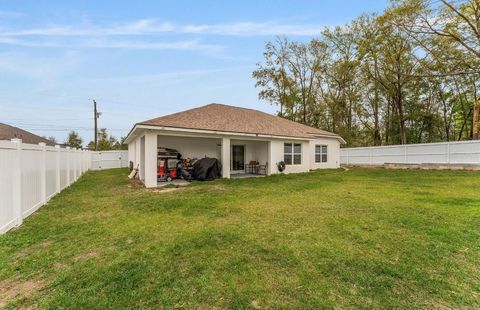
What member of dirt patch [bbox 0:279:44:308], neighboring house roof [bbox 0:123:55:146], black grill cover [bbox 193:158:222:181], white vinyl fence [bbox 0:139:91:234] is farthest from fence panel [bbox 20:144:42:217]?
neighboring house roof [bbox 0:123:55:146]

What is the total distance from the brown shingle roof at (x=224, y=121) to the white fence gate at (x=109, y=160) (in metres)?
11.4

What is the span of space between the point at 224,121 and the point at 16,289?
11497 millimetres

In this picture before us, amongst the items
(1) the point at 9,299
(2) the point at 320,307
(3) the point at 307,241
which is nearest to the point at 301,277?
(2) the point at 320,307

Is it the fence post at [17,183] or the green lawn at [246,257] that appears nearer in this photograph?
the green lawn at [246,257]

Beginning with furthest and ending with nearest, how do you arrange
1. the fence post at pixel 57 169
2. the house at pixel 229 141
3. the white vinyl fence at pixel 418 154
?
the white vinyl fence at pixel 418 154 < the house at pixel 229 141 < the fence post at pixel 57 169

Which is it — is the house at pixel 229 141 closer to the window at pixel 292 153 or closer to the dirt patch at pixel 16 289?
the window at pixel 292 153

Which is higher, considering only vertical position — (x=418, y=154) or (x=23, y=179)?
(x=418, y=154)

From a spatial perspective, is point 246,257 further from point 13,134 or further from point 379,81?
point 379,81

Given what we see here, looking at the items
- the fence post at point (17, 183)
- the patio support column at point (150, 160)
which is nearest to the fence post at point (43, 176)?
the fence post at point (17, 183)

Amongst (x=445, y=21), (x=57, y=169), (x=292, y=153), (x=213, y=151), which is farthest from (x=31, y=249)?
(x=445, y=21)

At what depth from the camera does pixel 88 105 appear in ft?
83.4

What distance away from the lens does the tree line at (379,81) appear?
17.6m

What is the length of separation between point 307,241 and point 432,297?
1682 millimetres

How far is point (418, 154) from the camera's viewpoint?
16516 millimetres
